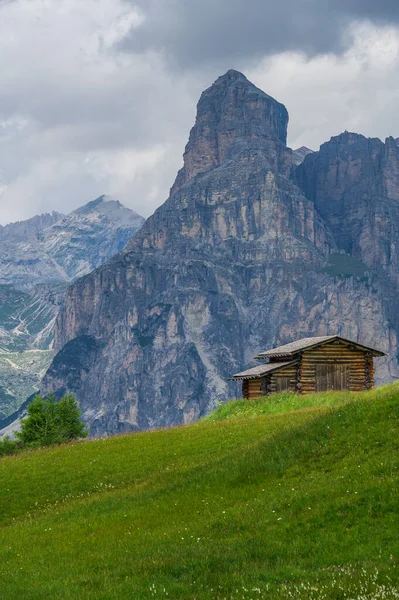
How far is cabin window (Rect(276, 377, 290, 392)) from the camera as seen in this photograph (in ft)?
205

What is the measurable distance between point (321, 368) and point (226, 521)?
4408cm

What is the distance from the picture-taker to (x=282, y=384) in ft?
207

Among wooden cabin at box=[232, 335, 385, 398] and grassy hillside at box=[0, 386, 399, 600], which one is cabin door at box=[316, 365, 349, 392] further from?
grassy hillside at box=[0, 386, 399, 600]

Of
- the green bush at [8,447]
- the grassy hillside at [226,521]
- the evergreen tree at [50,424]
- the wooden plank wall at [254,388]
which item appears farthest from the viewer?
the wooden plank wall at [254,388]

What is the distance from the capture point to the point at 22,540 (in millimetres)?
22109

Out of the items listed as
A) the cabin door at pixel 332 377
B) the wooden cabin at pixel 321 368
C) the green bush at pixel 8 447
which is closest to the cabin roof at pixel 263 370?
the wooden cabin at pixel 321 368

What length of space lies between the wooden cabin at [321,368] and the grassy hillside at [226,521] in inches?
1147

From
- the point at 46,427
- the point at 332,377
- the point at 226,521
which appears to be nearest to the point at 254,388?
the point at 332,377

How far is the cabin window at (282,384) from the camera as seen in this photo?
6241 centimetres

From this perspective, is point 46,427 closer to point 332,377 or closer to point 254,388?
point 254,388

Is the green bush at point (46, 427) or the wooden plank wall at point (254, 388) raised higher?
the wooden plank wall at point (254, 388)

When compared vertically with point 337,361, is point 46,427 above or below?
below

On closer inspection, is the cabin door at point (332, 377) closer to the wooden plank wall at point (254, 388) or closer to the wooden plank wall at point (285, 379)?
the wooden plank wall at point (285, 379)

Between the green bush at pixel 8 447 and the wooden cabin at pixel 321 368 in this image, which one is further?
the wooden cabin at pixel 321 368
